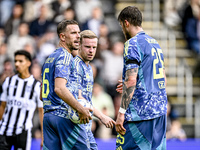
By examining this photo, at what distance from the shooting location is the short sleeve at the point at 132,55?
4.77 m

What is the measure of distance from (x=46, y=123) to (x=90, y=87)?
2.84ft

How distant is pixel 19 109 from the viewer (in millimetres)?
6738

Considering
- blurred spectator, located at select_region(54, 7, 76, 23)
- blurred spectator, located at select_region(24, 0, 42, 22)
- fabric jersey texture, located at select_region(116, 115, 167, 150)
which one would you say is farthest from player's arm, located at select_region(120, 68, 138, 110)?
blurred spectator, located at select_region(24, 0, 42, 22)

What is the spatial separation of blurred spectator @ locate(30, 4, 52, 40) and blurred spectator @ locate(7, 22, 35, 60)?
0.22 metres

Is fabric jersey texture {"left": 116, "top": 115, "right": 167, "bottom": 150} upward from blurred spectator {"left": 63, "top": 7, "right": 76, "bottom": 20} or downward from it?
downward

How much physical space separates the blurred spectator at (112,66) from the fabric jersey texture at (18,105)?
15.5 feet

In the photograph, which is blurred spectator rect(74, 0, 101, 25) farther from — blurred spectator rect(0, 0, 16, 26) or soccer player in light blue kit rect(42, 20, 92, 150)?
soccer player in light blue kit rect(42, 20, 92, 150)

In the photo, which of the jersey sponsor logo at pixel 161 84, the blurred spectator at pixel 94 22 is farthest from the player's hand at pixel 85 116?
the blurred spectator at pixel 94 22

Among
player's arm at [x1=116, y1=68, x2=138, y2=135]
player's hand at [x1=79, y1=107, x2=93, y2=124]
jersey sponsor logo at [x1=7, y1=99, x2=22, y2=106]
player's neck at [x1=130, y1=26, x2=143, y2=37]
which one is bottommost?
player's hand at [x1=79, y1=107, x2=93, y2=124]

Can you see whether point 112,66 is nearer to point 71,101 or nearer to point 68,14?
point 68,14

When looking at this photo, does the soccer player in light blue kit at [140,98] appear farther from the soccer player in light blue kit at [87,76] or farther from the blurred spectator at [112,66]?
the blurred spectator at [112,66]

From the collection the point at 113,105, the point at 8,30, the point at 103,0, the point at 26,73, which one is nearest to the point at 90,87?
the point at 26,73

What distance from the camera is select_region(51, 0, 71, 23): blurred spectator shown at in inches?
502

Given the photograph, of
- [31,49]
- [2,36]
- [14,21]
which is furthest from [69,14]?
[2,36]
